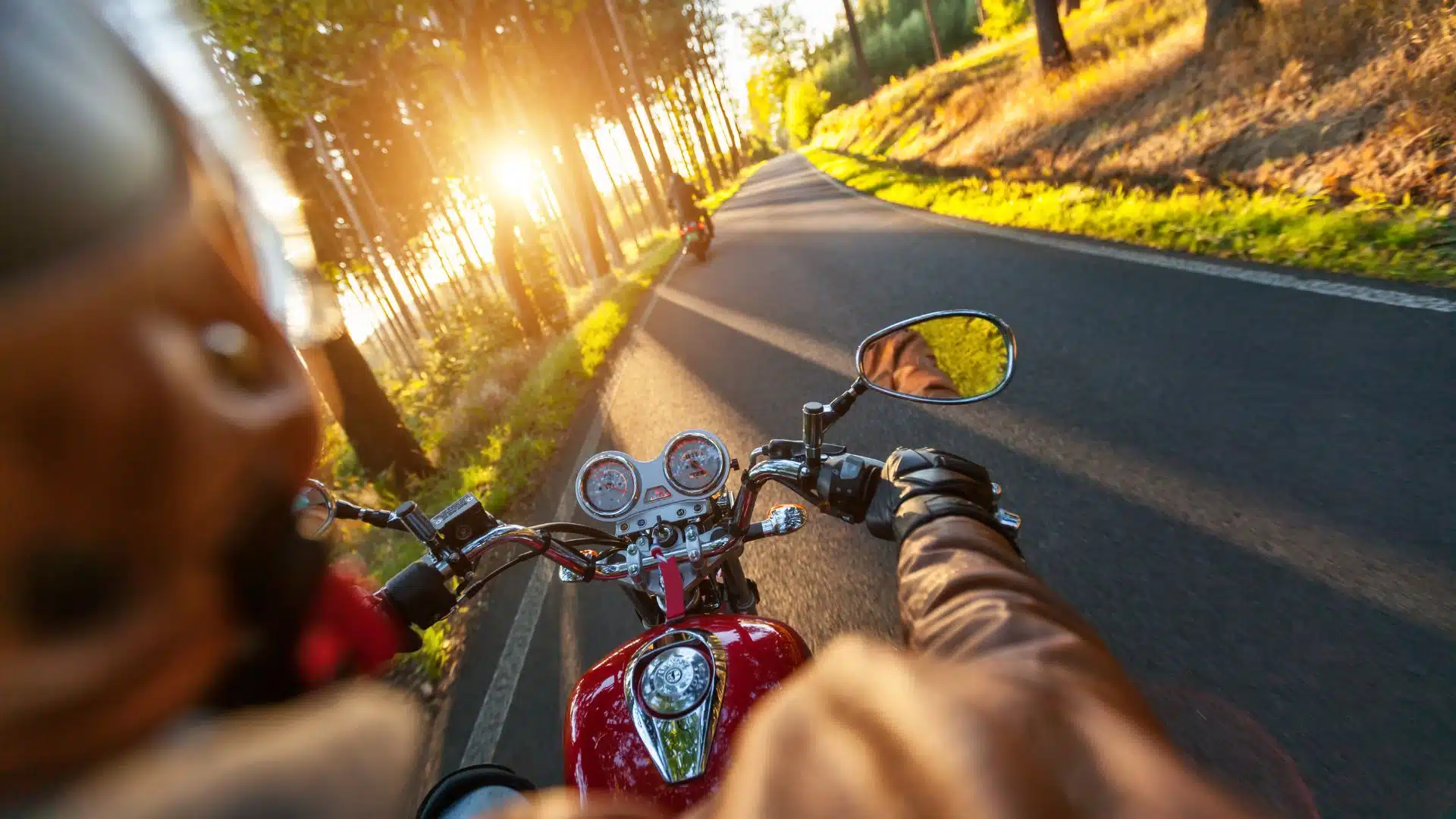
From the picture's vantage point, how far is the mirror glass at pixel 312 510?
0.66 meters

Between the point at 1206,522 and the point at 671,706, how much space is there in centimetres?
255

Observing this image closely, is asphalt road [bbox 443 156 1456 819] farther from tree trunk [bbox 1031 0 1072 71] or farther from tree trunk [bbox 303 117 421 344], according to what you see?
tree trunk [bbox 303 117 421 344]

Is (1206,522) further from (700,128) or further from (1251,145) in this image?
(700,128)

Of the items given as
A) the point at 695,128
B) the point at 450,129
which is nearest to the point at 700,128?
the point at 695,128

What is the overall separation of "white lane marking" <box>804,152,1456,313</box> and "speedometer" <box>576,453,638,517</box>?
4.45m

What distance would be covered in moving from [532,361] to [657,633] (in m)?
9.74

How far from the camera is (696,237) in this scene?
13812 millimetres

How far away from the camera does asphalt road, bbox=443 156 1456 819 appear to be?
1.83 m

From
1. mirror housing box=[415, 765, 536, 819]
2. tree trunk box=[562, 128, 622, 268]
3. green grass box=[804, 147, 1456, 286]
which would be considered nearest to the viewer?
mirror housing box=[415, 765, 536, 819]

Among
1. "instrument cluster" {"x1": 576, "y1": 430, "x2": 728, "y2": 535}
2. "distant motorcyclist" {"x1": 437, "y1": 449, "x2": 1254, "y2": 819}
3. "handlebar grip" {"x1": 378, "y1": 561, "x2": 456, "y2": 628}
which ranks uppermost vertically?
"distant motorcyclist" {"x1": 437, "y1": 449, "x2": 1254, "y2": 819}

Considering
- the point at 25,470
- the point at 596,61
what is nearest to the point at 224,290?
the point at 25,470

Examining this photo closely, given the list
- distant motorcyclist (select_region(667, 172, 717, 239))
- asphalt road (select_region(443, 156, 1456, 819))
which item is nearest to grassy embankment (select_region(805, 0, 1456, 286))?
asphalt road (select_region(443, 156, 1456, 819))

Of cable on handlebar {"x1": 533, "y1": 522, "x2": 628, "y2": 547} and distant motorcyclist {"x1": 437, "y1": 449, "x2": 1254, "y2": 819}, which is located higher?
distant motorcyclist {"x1": 437, "y1": 449, "x2": 1254, "y2": 819}

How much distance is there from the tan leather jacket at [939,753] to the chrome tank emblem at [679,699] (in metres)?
0.68
